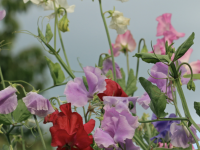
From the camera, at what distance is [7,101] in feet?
1.88

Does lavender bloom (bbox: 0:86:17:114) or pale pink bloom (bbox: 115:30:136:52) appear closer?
lavender bloom (bbox: 0:86:17:114)

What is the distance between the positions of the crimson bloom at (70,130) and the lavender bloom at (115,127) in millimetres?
39

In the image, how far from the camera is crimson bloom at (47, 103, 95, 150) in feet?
1.51

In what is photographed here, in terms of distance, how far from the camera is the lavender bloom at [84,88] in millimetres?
469

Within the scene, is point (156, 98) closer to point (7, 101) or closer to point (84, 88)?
point (84, 88)

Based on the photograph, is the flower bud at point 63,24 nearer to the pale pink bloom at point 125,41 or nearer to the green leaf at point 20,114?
the green leaf at point 20,114

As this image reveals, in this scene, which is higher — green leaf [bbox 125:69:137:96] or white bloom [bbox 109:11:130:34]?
white bloom [bbox 109:11:130:34]

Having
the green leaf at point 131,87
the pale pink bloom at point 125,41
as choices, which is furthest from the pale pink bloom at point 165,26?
the green leaf at point 131,87

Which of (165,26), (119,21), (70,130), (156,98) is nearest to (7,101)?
(70,130)

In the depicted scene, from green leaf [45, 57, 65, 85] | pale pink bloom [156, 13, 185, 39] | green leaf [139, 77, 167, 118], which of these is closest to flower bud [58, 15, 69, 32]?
green leaf [45, 57, 65, 85]

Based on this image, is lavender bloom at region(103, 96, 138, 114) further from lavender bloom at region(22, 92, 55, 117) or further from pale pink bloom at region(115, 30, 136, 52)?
pale pink bloom at region(115, 30, 136, 52)

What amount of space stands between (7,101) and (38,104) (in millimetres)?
69

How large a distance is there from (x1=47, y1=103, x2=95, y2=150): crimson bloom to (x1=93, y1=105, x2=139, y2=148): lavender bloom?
1.5 inches

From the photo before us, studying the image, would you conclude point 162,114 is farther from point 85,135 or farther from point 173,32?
point 173,32
